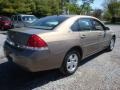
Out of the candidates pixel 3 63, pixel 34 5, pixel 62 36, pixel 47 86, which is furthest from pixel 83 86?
pixel 34 5

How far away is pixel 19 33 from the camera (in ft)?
16.8

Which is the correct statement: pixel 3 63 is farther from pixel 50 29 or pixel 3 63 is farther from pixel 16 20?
pixel 16 20

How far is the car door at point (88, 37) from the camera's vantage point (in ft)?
19.6

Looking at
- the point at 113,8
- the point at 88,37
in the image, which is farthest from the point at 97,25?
the point at 113,8

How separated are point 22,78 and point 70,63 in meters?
1.27

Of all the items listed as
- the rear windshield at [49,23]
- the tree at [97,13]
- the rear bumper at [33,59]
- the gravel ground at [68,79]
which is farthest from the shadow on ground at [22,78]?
the tree at [97,13]

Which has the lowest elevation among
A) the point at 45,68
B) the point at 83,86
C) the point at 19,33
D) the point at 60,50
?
the point at 83,86

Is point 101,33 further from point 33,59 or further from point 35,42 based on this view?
point 33,59

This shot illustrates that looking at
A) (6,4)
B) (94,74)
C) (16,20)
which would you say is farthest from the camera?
(6,4)

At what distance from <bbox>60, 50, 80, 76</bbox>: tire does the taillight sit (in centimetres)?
87

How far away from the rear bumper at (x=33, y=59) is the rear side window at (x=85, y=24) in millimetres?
1544

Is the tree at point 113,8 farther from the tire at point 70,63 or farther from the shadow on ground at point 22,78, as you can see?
the shadow on ground at point 22,78

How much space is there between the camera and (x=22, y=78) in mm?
5488

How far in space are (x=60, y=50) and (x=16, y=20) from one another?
14.8 m
